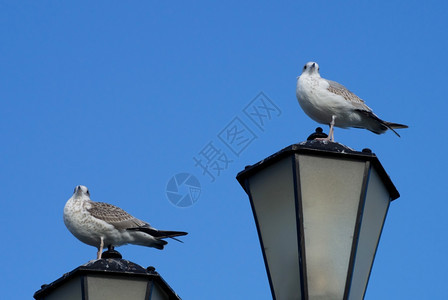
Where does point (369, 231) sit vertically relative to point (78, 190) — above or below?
below

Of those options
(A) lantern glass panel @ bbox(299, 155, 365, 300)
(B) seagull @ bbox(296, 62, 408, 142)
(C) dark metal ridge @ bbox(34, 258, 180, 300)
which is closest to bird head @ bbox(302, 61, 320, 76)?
(B) seagull @ bbox(296, 62, 408, 142)

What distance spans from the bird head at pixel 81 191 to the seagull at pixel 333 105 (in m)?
3.71

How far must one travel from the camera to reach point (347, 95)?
779 centimetres

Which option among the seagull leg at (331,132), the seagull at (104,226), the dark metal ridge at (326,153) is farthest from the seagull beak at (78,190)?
the dark metal ridge at (326,153)

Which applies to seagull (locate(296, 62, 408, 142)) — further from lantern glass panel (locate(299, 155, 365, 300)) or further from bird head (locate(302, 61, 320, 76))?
lantern glass panel (locate(299, 155, 365, 300))

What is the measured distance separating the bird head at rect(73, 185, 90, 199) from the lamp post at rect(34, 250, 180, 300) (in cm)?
537

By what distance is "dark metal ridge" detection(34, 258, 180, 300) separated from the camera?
4.98 m

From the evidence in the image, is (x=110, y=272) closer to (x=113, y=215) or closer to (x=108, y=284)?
(x=108, y=284)

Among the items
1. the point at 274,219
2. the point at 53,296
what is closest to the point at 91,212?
the point at 53,296

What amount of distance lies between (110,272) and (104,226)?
4.94 m

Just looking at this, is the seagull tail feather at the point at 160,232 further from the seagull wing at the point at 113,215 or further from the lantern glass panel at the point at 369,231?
the lantern glass panel at the point at 369,231

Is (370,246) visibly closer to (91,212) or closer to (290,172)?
(290,172)

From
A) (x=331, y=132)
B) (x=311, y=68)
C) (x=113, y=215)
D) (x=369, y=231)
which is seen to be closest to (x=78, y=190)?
(x=113, y=215)

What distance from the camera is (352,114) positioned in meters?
7.76
